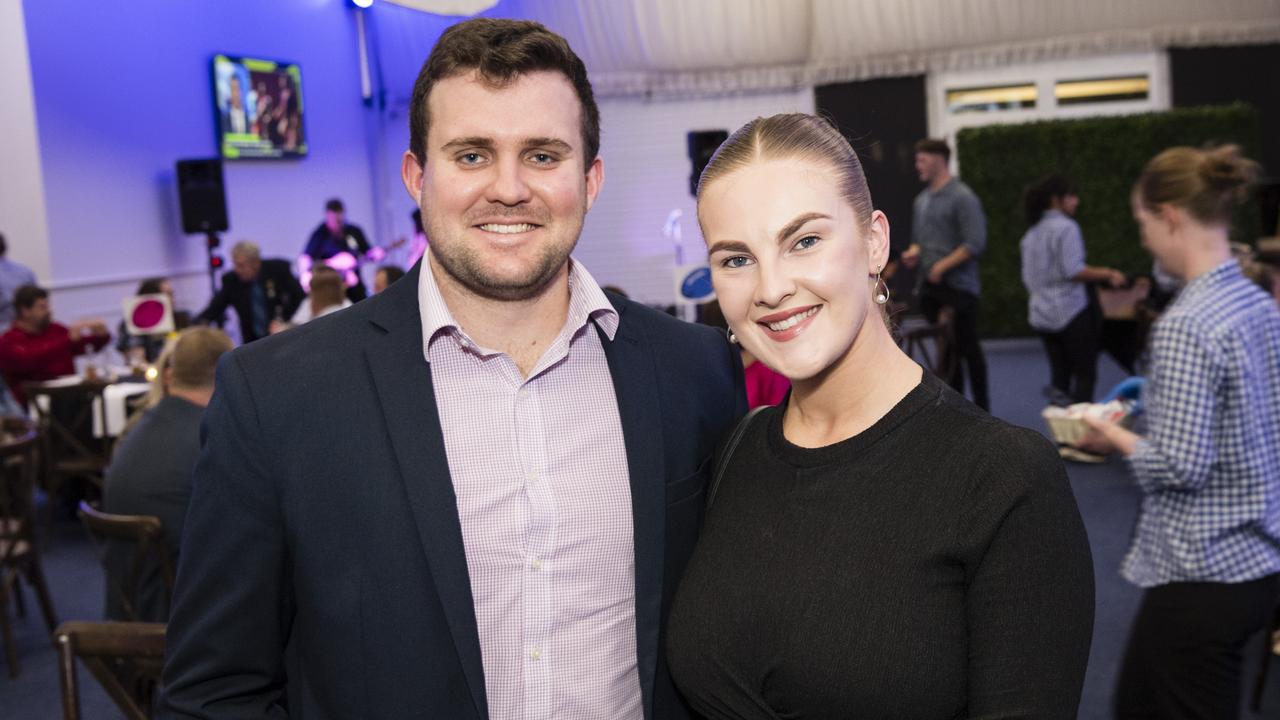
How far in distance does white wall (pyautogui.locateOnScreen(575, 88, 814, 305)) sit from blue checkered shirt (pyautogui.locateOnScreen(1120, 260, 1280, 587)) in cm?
1120

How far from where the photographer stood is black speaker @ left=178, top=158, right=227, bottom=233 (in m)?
10.0

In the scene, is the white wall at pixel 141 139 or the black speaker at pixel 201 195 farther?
the black speaker at pixel 201 195

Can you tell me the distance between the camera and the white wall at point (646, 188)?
1358 centimetres

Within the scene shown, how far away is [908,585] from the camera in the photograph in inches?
50.4

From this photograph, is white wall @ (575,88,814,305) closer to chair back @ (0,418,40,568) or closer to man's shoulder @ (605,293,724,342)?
chair back @ (0,418,40,568)

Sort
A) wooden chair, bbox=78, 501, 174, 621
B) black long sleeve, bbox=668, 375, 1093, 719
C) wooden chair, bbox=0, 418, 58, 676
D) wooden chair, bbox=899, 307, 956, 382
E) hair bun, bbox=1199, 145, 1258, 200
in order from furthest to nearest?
wooden chair, bbox=899, 307, 956, 382, wooden chair, bbox=0, 418, 58, 676, wooden chair, bbox=78, 501, 174, 621, hair bun, bbox=1199, 145, 1258, 200, black long sleeve, bbox=668, 375, 1093, 719

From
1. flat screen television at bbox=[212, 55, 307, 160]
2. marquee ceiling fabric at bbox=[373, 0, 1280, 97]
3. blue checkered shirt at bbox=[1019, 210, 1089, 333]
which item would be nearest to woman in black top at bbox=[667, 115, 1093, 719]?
blue checkered shirt at bbox=[1019, 210, 1089, 333]

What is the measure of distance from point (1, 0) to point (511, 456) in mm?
8827

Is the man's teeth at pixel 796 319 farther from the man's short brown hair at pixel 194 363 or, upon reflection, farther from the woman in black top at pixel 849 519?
the man's short brown hair at pixel 194 363

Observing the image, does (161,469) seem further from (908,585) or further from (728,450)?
(908,585)

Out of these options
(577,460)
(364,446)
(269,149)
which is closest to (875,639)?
(577,460)

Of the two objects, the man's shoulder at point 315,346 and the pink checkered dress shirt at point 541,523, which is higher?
the man's shoulder at point 315,346

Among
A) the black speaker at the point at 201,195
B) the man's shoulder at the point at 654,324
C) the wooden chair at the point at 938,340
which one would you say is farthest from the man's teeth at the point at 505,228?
the black speaker at the point at 201,195

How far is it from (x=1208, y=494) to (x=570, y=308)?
141 cm
